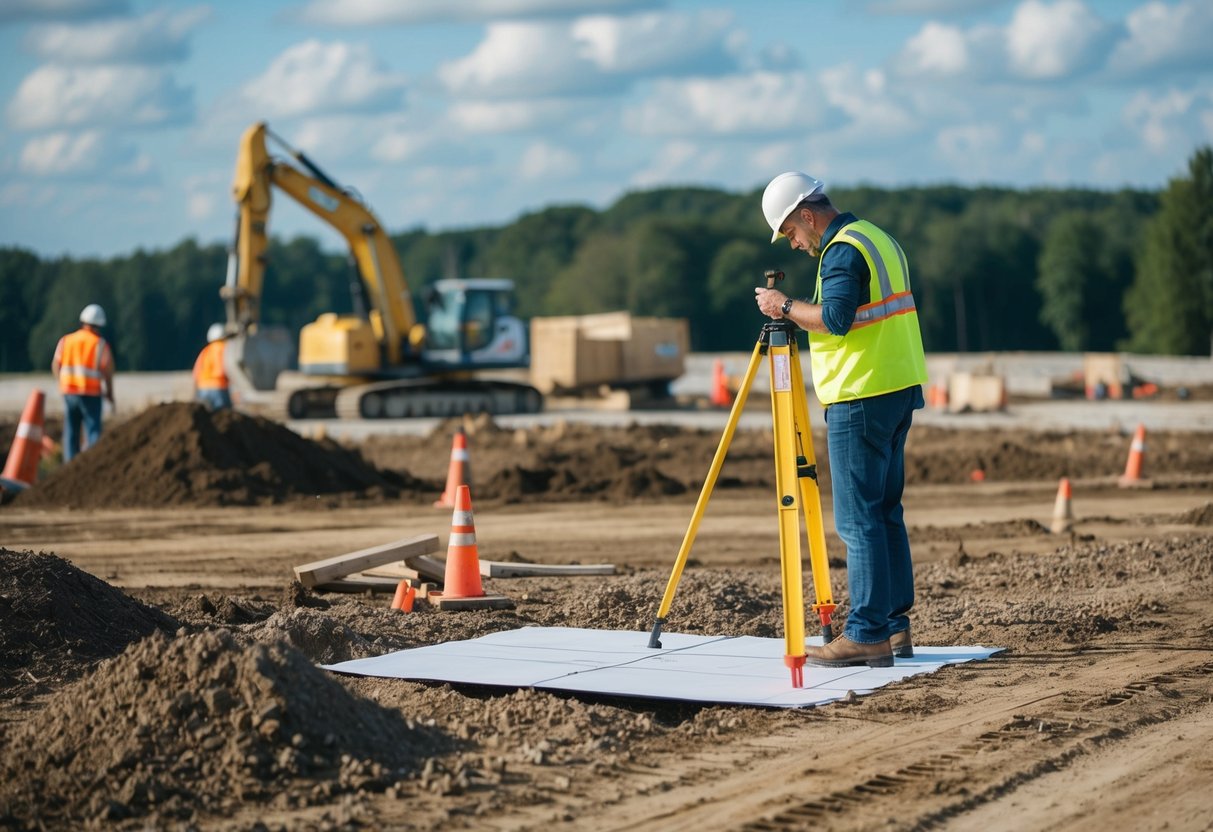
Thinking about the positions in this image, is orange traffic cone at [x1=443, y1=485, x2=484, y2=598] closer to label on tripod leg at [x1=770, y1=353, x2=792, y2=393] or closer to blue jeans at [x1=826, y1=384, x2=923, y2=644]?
blue jeans at [x1=826, y1=384, x2=923, y2=644]

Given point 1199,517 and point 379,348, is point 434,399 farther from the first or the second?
point 1199,517

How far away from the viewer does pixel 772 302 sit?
6418 millimetres

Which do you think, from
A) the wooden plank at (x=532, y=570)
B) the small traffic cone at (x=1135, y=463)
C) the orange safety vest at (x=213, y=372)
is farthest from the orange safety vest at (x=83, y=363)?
the small traffic cone at (x=1135, y=463)

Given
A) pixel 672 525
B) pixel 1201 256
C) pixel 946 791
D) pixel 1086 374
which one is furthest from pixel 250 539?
pixel 1201 256

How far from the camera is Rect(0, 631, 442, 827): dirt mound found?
4.69m

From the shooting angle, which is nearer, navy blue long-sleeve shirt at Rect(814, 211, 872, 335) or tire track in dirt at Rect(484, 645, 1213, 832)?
tire track in dirt at Rect(484, 645, 1213, 832)

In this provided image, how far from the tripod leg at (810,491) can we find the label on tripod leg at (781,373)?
0.16 m

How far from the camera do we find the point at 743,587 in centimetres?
888

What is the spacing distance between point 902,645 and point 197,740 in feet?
11.0

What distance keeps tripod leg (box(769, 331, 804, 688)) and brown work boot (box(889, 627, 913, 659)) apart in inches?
31.8

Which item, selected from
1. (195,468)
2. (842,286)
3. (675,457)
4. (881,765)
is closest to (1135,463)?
(675,457)

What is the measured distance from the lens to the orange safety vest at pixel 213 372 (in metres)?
20.8

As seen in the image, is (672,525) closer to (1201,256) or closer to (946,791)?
(946,791)

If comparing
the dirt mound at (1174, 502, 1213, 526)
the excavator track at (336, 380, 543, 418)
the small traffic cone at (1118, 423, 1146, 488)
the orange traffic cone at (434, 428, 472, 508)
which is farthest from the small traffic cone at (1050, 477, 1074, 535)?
the excavator track at (336, 380, 543, 418)
